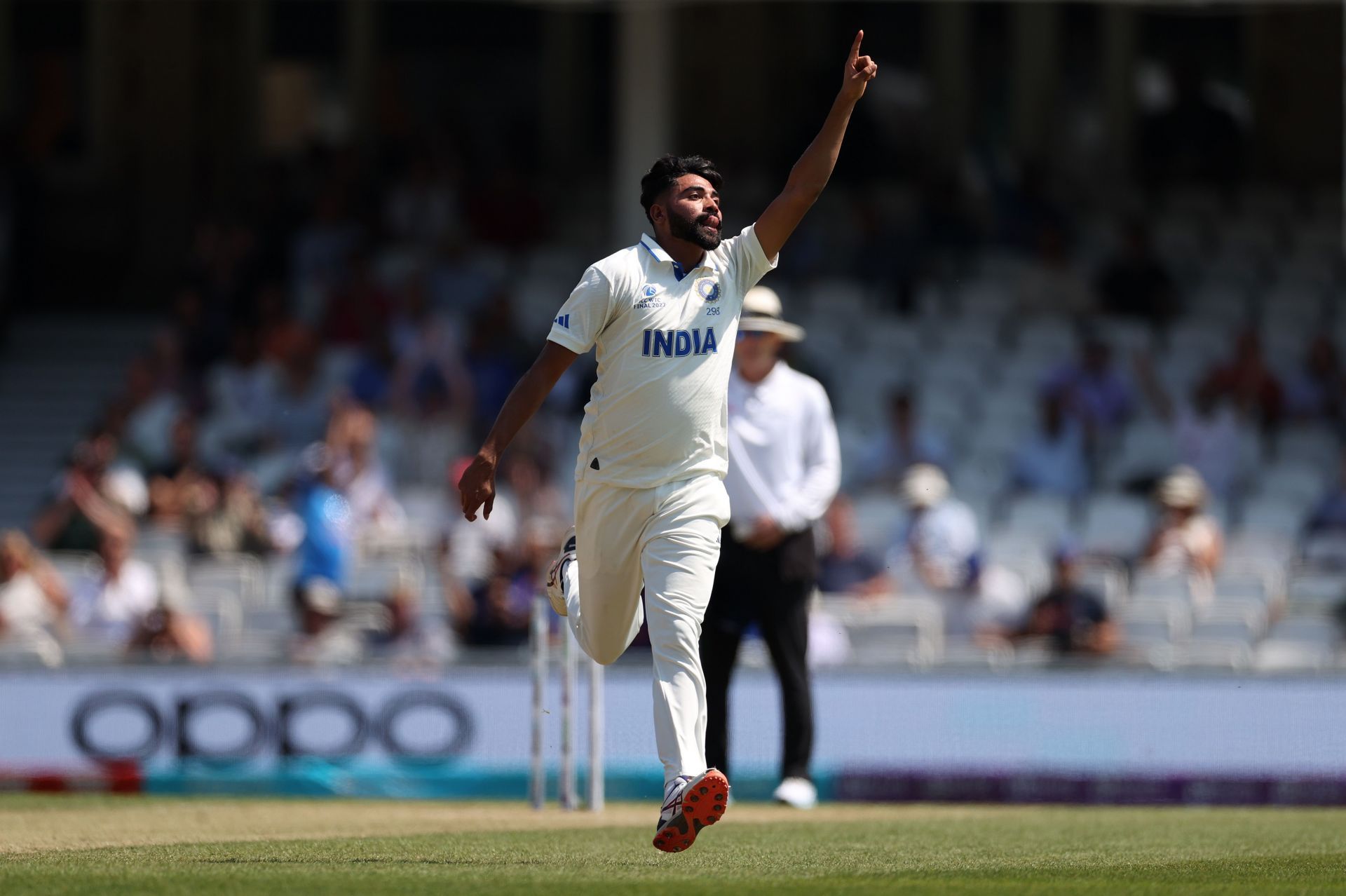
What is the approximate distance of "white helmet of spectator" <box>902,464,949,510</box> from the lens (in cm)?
1319

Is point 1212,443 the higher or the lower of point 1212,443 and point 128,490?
the higher

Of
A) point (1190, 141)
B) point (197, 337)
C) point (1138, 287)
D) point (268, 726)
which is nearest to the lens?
point (268, 726)

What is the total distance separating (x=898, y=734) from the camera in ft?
36.9

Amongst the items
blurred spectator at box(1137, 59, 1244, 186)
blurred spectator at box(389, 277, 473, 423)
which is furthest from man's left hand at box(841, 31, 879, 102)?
blurred spectator at box(1137, 59, 1244, 186)

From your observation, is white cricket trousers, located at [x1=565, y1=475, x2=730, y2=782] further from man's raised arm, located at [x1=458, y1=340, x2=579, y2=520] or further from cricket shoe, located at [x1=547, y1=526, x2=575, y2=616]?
man's raised arm, located at [x1=458, y1=340, x2=579, y2=520]

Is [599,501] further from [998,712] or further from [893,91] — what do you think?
[893,91]

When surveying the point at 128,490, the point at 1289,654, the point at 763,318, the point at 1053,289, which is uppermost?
the point at 1053,289

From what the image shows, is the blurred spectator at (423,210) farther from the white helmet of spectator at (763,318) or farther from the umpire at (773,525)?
the umpire at (773,525)

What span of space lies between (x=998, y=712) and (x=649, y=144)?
6.18 metres

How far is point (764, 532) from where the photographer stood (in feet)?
28.7

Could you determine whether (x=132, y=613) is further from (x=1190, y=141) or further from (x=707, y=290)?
(x=1190, y=141)

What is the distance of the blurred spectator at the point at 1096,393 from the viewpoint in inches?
583

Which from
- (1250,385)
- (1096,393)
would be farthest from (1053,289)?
(1250,385)

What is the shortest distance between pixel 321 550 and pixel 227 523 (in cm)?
102
